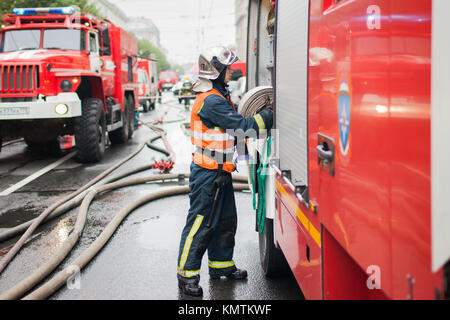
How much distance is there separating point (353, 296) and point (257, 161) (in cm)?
201

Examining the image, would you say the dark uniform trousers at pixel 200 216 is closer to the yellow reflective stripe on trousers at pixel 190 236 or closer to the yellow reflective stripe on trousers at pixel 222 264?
the yellow reflective stripe on trousers at pixel 190 236

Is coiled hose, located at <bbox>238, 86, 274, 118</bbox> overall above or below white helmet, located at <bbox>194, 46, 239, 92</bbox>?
below

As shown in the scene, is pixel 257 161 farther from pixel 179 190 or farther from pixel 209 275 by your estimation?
pixel 179 190

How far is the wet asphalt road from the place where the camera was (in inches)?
166

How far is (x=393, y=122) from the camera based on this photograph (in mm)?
1536

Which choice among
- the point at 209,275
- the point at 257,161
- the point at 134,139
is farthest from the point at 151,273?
the point at 134,139

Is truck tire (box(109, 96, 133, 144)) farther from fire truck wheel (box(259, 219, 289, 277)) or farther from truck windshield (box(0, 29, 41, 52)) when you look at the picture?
fire truck wheel (box(259, 219, 289, 277))

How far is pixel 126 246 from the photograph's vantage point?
5.41m

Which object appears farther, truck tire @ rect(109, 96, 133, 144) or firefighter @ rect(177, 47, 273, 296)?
truck tire @ rect(109, 96, 133, 144)

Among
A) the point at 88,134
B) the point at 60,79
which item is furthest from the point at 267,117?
the point at 60,79

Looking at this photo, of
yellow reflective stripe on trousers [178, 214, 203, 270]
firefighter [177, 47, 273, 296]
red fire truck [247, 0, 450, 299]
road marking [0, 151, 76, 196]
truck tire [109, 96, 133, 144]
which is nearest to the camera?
red fire truck [247, 0, 450, 299]

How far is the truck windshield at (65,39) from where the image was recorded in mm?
11062

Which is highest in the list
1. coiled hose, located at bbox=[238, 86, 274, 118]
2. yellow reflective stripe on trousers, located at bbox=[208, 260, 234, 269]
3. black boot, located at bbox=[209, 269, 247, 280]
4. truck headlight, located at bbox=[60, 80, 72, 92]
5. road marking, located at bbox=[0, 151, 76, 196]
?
truck headlight, located at bbox=[60, 80, 72, 92]

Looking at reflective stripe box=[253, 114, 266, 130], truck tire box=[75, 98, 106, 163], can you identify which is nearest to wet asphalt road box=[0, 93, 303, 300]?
truck tire box=[75, 98, 106, 163]
